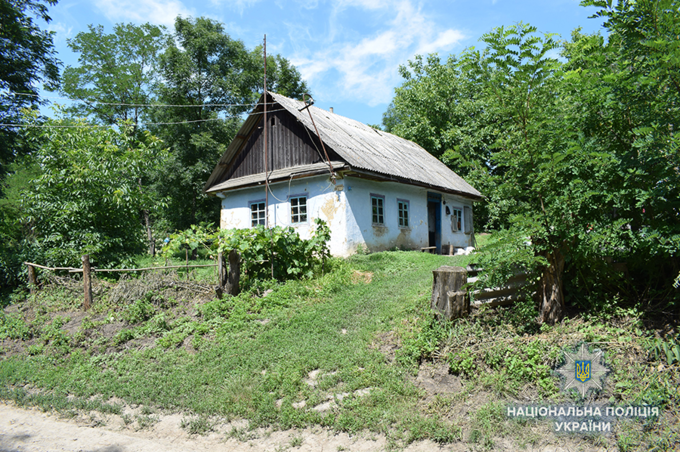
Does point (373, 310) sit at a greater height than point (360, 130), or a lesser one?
lesser

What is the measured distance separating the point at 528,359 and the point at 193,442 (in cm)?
390

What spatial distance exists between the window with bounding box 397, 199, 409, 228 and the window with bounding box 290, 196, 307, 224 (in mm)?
3494

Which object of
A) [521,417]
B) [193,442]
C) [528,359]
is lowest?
[193,442]

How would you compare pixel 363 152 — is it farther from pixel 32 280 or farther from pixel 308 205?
pixel 32 280

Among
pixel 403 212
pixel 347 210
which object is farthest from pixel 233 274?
pixel 403 212

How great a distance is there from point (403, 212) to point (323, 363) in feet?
34.5

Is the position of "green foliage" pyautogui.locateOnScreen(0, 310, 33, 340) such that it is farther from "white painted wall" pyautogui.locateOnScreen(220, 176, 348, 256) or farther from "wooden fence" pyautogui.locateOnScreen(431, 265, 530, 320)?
"wooden fence" pyautogui.locateOnScreen(431, 265, 530, 320)

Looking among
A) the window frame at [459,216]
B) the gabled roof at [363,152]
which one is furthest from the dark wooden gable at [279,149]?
the window frame at [459,216]

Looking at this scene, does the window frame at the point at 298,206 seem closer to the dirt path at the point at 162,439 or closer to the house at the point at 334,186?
the house at the point at 334,186

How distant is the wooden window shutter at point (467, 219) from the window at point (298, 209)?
29.4ft

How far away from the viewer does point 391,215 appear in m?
15.0

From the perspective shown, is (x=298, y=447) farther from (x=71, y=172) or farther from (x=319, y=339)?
(x=71, y=172)

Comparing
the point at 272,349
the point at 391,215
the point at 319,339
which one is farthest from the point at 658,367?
the point at 391,215

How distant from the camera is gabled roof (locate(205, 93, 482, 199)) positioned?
45.8ft
